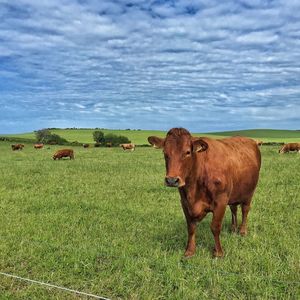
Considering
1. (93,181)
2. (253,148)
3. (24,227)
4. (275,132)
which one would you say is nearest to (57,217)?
(24,227)

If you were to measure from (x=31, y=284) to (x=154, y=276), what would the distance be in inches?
70.6

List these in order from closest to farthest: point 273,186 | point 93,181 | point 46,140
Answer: point 273,186 < point 93,181 < point 46,140

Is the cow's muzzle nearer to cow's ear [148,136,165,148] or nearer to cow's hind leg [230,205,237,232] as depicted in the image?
cow's ear [148,136,165,148]

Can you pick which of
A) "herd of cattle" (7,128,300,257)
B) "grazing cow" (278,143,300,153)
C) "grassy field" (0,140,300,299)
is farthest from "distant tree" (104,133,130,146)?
"herd of cattle" (7,128,300,257)

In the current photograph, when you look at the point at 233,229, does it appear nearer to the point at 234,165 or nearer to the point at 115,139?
the point at 234,165

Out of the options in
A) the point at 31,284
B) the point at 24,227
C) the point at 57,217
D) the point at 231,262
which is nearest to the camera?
the point at 31,284

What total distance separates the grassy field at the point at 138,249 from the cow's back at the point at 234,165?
97 cm

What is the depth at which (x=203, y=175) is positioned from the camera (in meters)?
7.45

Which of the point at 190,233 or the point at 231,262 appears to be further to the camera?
the point at 190,233

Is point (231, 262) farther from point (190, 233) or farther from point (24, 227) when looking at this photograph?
point (24, 227)

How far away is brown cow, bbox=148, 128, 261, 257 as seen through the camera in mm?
6832

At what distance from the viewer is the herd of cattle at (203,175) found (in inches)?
269

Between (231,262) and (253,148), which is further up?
(253,148)

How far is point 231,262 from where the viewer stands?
7.10 m
